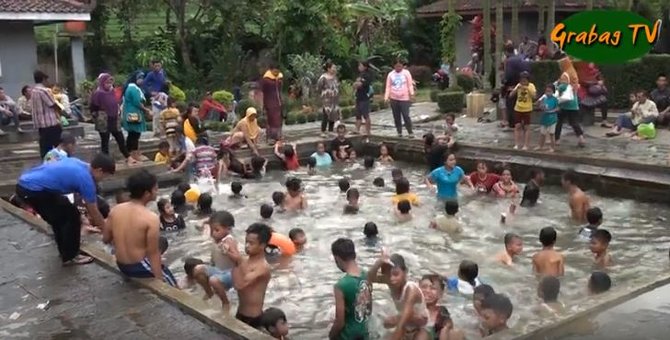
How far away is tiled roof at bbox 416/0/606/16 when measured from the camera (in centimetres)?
2691

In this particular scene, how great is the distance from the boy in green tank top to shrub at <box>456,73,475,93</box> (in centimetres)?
2154

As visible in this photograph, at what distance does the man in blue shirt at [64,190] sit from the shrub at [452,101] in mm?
15000

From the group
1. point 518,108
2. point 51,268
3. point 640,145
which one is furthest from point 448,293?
point 640,145

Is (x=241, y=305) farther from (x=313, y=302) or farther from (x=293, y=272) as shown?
(x=293, y=272)

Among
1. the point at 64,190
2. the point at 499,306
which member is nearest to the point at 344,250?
the point at 499,306

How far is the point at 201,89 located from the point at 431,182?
1648 cm

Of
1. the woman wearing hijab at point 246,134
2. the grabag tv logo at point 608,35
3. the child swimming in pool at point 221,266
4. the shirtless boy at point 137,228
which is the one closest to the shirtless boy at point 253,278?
the child swimming in pool at point 221,266

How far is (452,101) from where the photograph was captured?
21.9 m

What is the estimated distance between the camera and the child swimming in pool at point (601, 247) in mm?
8742

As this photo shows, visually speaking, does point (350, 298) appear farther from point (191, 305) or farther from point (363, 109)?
point (363, 109)

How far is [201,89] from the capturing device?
28.2 metres

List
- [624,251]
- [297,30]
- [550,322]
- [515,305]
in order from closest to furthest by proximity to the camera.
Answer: [550,322], [515,305], [624,251], [297,30]

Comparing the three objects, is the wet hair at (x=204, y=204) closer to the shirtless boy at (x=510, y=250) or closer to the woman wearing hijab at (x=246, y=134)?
the woman wearing hijab at (x=246, y=134)

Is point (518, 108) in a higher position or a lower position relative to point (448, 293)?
higher
